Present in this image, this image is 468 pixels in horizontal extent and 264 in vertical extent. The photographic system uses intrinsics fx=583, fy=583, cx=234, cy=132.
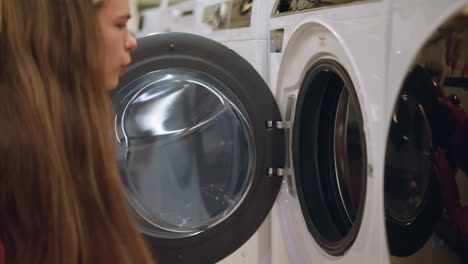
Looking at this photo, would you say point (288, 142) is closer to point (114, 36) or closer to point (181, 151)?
point (181, 151)

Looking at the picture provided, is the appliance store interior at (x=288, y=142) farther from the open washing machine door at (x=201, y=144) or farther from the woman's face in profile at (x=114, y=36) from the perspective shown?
the woman's face in profile at (x=114, y=36)

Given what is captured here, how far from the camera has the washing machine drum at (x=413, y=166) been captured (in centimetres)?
90

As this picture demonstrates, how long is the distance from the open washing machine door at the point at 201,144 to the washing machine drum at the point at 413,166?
441 mm

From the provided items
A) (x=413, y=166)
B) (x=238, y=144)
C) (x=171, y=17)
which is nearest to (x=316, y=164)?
(x=238, y=144)

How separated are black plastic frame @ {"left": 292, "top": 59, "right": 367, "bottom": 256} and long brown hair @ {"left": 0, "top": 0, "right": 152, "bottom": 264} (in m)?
0.64

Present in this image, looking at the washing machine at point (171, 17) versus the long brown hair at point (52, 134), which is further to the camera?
the washing machine at point (171, 17)

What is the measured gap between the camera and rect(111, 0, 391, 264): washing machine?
1358 mm

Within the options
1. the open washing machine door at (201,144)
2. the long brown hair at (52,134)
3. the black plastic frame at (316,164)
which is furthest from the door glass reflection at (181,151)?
the long brown hair at (52,134)

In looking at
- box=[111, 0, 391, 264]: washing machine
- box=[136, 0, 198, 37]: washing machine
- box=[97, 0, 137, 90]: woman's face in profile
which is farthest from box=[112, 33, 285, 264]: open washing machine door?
box=[97, 0, 137, 90]: woman's face in profile

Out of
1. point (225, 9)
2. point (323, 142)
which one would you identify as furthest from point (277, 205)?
point (225, 9)

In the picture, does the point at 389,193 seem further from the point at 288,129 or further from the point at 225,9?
the point at 225,9

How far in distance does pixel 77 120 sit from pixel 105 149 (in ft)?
0.19

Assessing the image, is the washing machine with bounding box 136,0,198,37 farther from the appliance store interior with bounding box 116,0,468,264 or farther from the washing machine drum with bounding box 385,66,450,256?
the washing machine drum with bounding box 385,66,450,256

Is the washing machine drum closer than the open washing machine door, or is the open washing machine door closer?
the washing machine drum
